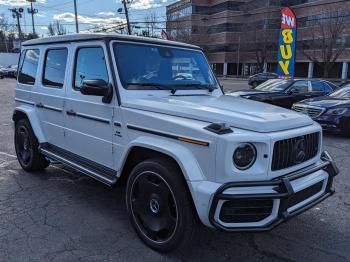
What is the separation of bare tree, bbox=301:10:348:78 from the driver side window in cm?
3779

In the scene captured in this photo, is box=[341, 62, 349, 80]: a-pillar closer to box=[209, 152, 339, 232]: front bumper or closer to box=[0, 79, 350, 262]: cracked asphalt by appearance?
box=[0, 79, 350, 262]: cracked asphalt

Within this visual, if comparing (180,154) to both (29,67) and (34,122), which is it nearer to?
(34,122)

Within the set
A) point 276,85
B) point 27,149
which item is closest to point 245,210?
point 27,149

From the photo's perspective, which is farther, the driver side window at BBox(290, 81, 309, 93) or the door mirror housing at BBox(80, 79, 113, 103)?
the driver side window at BBox(290, 81, 309, 93)

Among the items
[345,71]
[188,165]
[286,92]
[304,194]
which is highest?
[188,165]

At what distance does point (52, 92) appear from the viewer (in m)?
4.81

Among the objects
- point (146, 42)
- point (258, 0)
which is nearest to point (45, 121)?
point (146, 42)

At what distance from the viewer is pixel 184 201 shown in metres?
3.03

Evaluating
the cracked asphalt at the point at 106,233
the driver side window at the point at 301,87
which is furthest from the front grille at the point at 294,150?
the driver side window at the point at 301,87

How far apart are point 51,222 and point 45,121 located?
5.43 ft

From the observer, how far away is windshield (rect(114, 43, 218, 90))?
3.90 m

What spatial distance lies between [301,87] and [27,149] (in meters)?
10.3

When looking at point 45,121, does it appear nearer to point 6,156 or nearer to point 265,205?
point 6,156

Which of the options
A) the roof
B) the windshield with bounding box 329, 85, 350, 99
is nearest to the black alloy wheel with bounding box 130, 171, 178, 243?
the roof
